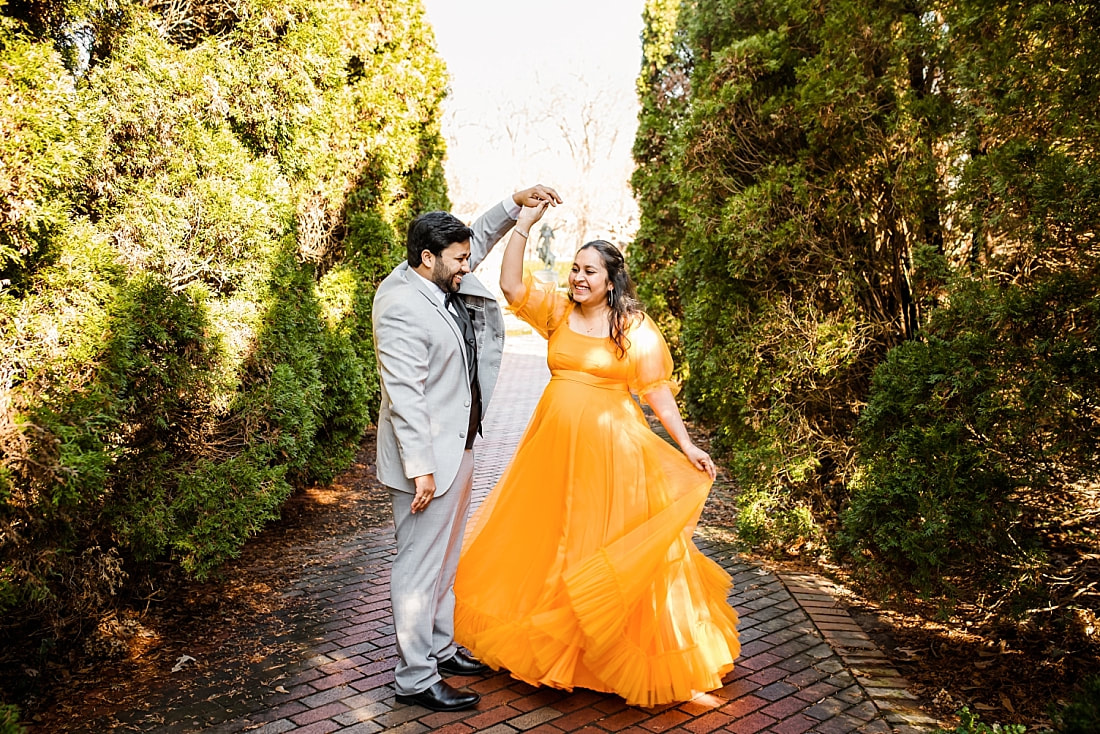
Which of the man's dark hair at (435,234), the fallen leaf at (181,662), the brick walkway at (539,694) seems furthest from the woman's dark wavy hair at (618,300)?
the fallen leaf at (181,662)

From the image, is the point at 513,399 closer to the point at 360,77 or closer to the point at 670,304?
the point at 670,304

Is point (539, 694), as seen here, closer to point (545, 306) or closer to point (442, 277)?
point (545, 306)

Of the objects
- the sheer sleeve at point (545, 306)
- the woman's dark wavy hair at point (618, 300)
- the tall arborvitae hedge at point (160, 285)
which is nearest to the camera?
the tall arborvitae hedge at point (160, 285)

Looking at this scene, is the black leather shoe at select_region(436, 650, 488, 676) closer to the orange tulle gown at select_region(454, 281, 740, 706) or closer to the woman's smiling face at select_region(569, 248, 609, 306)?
the orange tulle gown at select_region(454, 281, 740, 706)

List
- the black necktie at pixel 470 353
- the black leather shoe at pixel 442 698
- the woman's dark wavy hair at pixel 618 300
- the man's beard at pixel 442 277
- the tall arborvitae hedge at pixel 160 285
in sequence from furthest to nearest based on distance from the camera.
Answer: the woman's dark wavy hair at pixel 618 300, the black necktie at pixel 470 353, the man's beard at pixel 442 277, the black leather shoe at pixel 442 698, the tall arborvitae hedge at pixel 160 285

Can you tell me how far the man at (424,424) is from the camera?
350 cm

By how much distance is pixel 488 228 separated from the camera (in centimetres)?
405

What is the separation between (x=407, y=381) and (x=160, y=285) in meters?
1.69

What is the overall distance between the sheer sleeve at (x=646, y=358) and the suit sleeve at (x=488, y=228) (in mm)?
797

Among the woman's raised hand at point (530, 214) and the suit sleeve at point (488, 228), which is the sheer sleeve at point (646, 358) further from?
the suit sleeve at point (488, 228)

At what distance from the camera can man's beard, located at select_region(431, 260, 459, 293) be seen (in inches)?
145

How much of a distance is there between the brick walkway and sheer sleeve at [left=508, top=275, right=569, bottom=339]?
67.3 inches

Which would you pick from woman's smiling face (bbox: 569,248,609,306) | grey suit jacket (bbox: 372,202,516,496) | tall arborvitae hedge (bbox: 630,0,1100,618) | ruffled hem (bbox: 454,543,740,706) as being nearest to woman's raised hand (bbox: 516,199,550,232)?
woman's smiling face (bbox: 569,248,609,306)

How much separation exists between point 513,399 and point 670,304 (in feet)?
10.5
